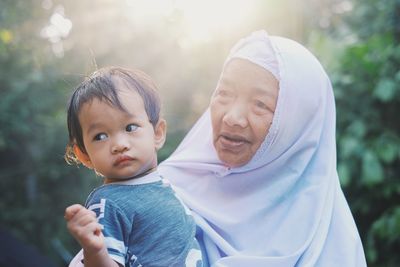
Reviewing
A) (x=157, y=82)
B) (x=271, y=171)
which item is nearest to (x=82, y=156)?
(x=271, y=171)

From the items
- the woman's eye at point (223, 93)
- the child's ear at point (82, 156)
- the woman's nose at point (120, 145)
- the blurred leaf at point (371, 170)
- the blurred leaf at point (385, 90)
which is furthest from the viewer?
the blurred leaf at point (385, 90)

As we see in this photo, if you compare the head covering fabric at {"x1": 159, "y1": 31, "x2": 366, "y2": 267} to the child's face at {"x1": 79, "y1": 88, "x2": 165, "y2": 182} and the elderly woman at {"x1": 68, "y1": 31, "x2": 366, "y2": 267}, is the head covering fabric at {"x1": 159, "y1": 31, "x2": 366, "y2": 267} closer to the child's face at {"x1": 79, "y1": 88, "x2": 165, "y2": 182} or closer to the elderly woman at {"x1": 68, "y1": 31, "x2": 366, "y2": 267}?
the elderly woman at {"x1": 68, "y1": 31, "x2": 366, "y2": 267}

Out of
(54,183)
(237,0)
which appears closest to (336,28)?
(237,0)

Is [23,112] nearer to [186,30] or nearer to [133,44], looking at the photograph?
[133,44]

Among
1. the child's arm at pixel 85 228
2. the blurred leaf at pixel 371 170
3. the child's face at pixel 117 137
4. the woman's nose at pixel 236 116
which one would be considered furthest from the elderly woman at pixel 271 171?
the blurred leaf at pixel 371 170

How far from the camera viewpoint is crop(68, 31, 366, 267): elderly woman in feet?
7.28

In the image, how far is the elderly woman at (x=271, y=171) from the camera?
2219 millimetres

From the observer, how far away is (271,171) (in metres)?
2.36

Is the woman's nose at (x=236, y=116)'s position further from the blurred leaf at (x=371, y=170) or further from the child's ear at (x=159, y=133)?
the blurred leaf at (x=371, y=170)

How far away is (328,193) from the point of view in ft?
7.67

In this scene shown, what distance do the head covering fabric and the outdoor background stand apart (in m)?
3.71

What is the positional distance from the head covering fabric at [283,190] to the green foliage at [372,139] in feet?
17.6

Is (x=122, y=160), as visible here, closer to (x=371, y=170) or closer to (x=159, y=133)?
(x=159, y=133)

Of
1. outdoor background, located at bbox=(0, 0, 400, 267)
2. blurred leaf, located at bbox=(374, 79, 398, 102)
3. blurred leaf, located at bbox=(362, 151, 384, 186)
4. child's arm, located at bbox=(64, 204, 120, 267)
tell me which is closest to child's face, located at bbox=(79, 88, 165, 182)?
child's arm, located at bbox=(64, 204, 120, 267)
